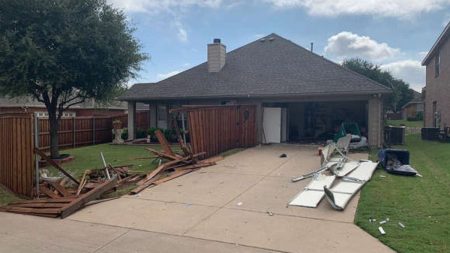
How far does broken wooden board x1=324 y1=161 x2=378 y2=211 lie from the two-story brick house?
11.9 m

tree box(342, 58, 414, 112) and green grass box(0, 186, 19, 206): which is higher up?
tree box(342, 58, 414, 112)

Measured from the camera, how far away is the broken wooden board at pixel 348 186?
6.91 meters

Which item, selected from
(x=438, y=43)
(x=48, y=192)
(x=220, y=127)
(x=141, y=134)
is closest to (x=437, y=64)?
(x=438, y=43)

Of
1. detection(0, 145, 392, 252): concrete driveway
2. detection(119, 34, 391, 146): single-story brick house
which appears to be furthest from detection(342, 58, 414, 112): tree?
detection(0, 145, 392, 252): concrete driveway

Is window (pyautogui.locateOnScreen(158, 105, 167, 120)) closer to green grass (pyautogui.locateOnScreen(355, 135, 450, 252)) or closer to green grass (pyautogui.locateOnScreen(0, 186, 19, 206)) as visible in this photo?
green grass (pyautogui.locateOnScreen(355, 135, 450, 252))

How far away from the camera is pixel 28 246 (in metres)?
5.09

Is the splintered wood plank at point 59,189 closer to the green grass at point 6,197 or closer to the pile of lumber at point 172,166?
the green grass at point 6,197

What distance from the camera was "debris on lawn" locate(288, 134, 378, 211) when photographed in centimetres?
714

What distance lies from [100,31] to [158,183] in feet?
21.7

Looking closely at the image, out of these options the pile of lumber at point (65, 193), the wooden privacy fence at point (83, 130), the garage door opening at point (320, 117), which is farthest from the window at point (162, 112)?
the pile of lumber at point (65, 193)

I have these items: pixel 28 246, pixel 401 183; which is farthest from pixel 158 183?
pixel 401 183

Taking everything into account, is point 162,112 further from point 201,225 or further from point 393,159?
point 201,225

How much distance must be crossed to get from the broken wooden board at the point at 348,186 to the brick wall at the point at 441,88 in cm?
1184

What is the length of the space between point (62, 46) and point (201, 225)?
924cm
